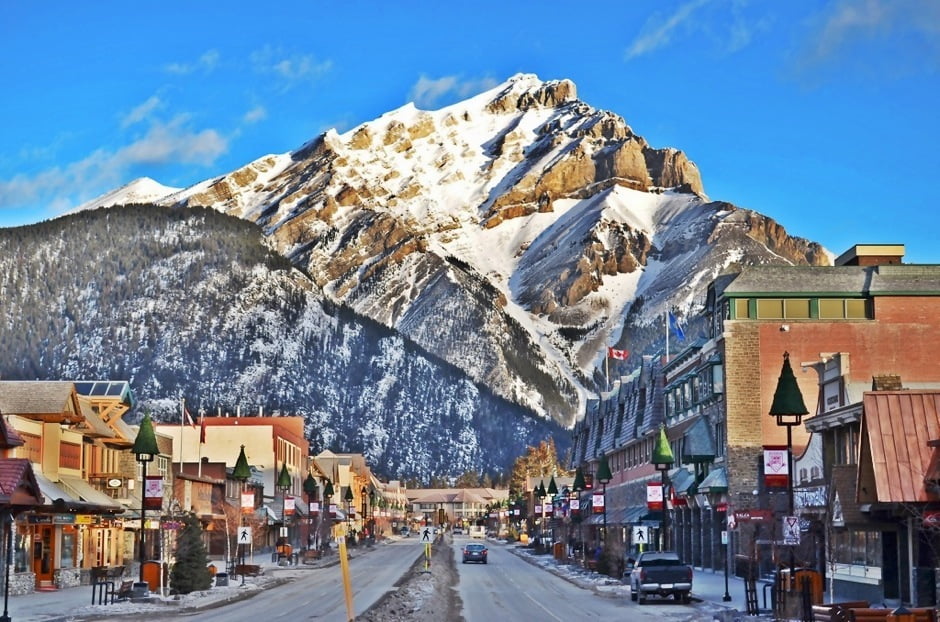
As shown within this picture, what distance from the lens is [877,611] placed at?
2761 cm

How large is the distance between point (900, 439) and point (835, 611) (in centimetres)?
621

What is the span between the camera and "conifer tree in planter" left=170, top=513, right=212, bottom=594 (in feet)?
170

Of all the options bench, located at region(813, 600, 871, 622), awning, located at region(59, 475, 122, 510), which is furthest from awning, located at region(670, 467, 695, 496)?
bench, located at region(813, 600, 871, 622)

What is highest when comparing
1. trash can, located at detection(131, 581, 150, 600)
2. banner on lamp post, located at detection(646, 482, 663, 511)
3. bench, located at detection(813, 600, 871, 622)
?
banner on lamp post, located at detection(646, 482, 663, 511)

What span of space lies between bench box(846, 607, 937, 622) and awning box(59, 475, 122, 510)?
41122mm

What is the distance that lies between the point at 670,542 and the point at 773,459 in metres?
46.2

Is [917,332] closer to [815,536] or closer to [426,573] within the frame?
[815,536]

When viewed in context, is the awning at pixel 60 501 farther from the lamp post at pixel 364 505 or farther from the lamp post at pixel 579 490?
the lamp post at pixel 364 505

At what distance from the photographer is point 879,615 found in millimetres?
27453

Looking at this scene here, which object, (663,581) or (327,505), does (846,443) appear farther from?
(327,505)

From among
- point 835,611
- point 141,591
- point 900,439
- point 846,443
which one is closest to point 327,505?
point 141,591

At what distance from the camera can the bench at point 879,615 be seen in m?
26.6

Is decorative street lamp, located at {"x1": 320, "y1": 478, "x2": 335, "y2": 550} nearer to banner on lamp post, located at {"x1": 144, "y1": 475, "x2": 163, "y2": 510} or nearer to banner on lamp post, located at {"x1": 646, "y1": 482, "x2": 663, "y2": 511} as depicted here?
banner on lamp post, located at {"x1": 646, "y1": 482, "x2": 663, "y2": 511}

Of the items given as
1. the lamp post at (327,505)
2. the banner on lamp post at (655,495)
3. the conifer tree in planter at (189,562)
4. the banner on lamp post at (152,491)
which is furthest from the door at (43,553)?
the lamp post at (327,505)
